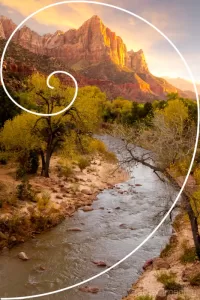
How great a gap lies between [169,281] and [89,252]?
501 centimetres

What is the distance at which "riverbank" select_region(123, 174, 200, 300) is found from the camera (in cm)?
1165

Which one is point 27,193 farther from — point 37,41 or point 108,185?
point 37,41

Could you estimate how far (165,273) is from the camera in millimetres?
13445

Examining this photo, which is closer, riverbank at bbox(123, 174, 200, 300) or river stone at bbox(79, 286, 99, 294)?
riverbank at bbox(123, 174, 200, 300)

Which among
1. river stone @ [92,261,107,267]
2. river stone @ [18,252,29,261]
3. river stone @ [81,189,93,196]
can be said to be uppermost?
river stone @ [81,189,93,196]

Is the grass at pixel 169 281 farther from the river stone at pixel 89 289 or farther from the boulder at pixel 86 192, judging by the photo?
the boulder at pixel 86 192

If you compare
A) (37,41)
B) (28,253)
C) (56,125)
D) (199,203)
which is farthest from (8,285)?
(37,41)

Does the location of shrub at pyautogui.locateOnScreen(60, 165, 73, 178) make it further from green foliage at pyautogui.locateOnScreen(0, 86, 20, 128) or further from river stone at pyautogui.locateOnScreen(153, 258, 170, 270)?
river stone at pyautogui.locateOnScreen(153, 258, 170, 270)

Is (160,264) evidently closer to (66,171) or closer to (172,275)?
(172,275)

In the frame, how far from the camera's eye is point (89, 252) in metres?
16.4

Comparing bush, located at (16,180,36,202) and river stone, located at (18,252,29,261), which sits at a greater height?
bush, located at (16,180,36,202)

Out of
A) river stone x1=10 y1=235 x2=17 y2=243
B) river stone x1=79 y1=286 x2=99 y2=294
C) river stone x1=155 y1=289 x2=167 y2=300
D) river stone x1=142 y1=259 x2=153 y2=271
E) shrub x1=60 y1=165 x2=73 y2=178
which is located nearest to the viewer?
river stone x1=155 y1=289 x2=167 y2=300

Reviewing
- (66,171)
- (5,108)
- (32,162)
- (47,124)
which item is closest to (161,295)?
(47,124)

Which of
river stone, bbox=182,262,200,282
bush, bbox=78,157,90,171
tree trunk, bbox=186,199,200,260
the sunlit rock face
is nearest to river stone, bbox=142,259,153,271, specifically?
river stone, bbox=182,262,200,282
